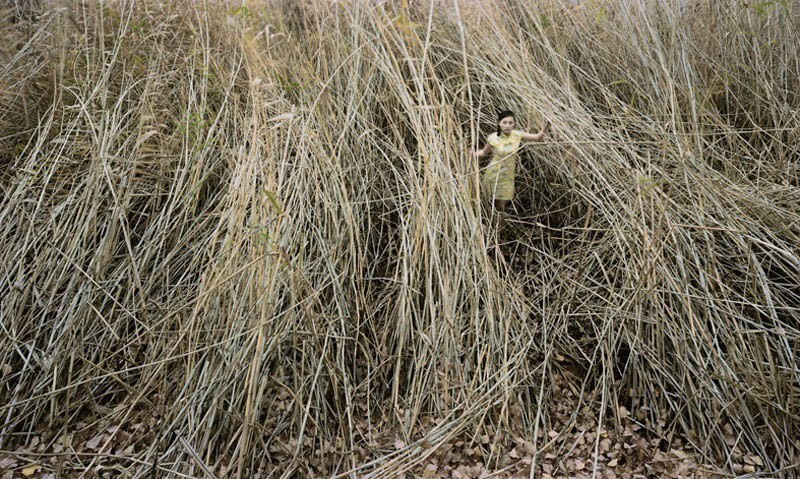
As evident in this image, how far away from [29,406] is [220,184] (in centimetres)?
108

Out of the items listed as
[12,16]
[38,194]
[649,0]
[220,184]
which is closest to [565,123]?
[649,0]

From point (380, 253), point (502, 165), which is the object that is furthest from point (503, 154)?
point (380, 253)

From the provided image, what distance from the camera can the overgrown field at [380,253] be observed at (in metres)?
1.62

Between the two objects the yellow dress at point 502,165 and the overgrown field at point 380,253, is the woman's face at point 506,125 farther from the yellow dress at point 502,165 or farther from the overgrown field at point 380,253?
the overgrown field at point 380,253

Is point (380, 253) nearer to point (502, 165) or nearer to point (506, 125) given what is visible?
point (502, 165)

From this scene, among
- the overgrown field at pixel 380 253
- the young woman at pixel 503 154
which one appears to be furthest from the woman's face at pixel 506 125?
the overgrown field at pixel 380 253

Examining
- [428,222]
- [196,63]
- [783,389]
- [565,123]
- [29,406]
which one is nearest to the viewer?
[783,389]

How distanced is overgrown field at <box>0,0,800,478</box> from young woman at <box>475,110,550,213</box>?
0.15 m

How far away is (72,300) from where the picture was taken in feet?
6.24

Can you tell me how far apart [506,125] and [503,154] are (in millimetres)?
122

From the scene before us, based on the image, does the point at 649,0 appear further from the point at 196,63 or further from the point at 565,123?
the point at 196,63

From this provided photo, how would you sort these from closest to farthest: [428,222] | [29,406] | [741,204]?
[29,406], [428,222], [741,204]

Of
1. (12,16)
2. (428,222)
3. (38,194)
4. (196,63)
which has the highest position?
(12,16)

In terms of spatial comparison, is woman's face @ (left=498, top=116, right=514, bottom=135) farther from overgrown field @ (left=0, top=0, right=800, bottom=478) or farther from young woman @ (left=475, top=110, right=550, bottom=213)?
overgrown field @ (left=0, top=0, right=800, bottom=478)
